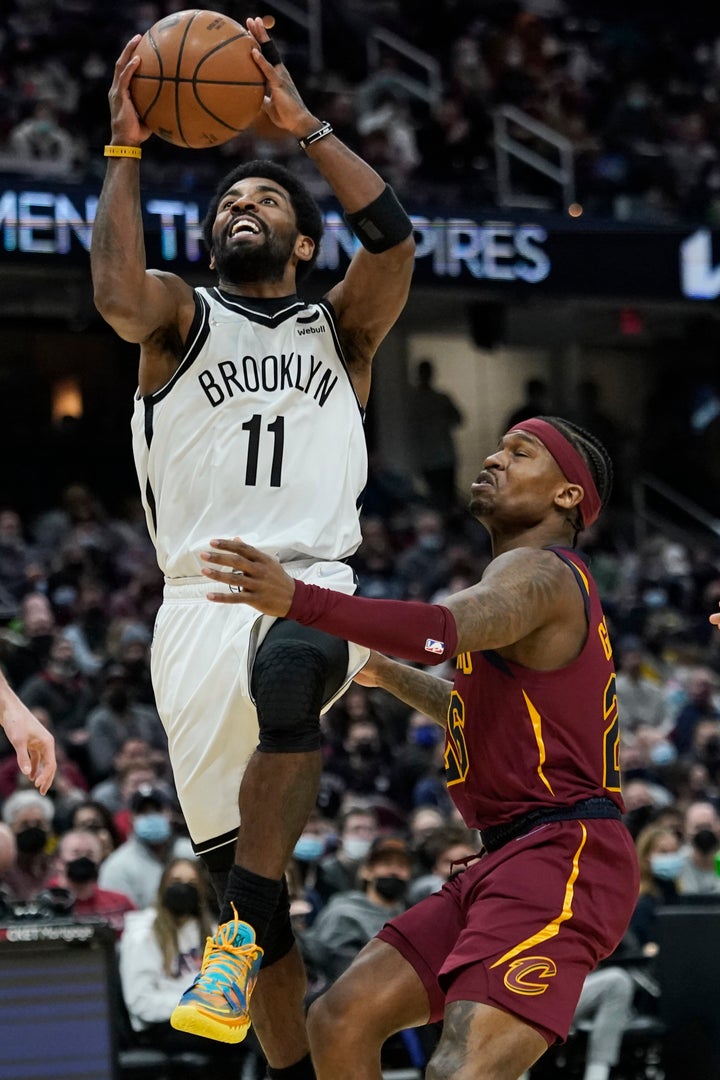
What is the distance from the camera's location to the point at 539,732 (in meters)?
4.91

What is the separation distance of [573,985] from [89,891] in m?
4.78

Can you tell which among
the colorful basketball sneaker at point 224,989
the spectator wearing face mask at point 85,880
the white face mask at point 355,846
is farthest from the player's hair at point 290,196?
the white face mask at point 355,846

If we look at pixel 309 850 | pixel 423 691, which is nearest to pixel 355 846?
pixel 309 850

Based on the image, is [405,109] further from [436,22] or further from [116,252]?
[116,252]

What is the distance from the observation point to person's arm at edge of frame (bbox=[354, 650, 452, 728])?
18.0 feet

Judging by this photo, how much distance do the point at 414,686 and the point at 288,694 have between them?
40.7 inches

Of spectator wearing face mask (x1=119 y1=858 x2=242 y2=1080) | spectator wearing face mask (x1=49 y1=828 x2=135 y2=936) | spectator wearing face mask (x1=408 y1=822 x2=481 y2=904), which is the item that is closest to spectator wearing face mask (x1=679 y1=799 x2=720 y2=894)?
spectator wearing face mask (x1=408 y1=822 x2=481 y2=904)

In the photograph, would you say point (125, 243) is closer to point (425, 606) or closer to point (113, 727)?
point (425, 606)

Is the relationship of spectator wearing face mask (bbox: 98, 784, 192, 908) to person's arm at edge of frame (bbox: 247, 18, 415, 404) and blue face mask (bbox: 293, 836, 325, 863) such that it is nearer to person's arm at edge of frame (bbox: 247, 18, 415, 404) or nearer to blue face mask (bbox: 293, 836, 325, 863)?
blue face mask (bbox: 293, 836, 325, 863)

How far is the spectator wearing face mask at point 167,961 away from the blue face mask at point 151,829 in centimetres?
91

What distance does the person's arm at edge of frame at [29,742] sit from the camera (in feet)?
15.7

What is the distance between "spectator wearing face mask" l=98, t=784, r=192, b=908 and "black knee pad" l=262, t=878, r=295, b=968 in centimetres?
465

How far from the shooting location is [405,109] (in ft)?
61.2

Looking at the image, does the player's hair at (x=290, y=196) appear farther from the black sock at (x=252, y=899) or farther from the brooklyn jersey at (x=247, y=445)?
the black sock at (x=252, y=899)
